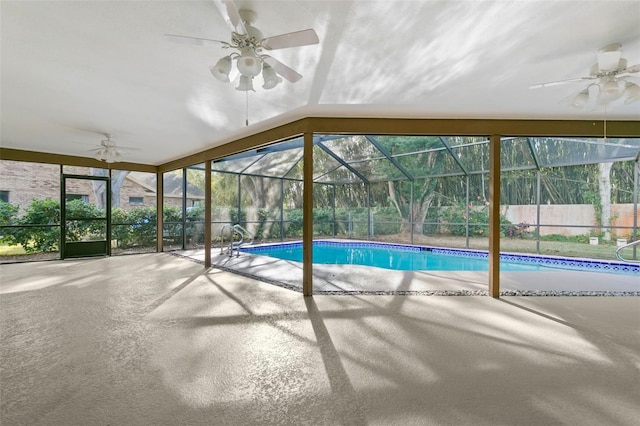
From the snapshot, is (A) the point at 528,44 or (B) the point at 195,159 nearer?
(A) the point at 528,44

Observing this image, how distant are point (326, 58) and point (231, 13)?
100cm

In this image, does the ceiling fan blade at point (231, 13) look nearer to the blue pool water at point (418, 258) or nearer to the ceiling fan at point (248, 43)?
the ceiling fan at point (248, 43)

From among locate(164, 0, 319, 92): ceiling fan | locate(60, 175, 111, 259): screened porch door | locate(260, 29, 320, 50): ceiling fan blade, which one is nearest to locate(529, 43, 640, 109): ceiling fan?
locate(260, 29, 320, 50): ceiling fan blade

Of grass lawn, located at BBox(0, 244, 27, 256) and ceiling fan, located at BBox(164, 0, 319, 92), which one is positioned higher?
ceiling fan, located at BBox(164, 0, 319, 92)

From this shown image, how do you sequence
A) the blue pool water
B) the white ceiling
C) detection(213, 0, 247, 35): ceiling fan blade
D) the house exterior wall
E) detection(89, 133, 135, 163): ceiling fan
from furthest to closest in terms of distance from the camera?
the house exterior wall < the blue pool water < detection(89, 133, 135, 163): ceiling fan < the white ceiling < detection(213, 0, 247, 35): ceiling fan blade

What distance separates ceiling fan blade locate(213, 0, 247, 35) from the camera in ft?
5.52

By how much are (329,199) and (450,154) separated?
4.98 m

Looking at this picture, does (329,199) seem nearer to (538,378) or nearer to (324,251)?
(324,251)

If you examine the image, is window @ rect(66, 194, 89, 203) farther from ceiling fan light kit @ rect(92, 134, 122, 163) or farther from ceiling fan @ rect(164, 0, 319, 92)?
ceiling fan @ rect(164, 0, 319, 92)

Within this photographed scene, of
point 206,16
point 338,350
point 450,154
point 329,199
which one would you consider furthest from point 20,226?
point 450,154

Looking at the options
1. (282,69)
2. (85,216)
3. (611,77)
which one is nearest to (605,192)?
(611,77)

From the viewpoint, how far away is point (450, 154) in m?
7.98

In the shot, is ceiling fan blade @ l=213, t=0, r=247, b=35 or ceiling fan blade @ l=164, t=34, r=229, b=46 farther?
ceiling fan blade @ l=164, t=34, r=229, b=46

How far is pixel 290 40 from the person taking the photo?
6.40 ft
